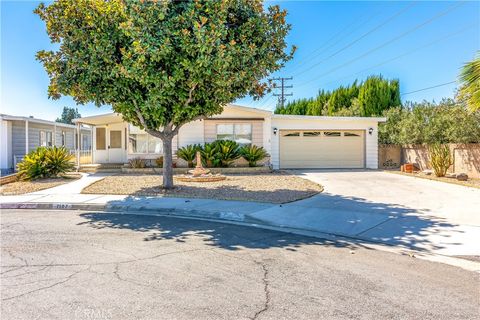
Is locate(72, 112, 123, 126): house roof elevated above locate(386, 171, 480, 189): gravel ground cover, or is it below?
above

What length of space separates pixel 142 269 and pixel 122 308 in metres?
1.08

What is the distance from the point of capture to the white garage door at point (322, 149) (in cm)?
1959

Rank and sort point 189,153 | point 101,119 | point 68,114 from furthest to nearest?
1. point 68,114
2. point 101,119
3. point 189,153

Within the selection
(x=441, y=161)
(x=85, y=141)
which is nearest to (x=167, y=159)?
(x=441, y=161)

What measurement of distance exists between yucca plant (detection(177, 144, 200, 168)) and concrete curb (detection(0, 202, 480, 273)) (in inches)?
349

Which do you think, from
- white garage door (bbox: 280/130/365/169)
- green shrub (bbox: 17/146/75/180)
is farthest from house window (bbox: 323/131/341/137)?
green shrub (bbox: 17/146/75/180)

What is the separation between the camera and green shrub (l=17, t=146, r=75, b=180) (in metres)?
13.8

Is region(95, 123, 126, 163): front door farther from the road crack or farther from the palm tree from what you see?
the road crack

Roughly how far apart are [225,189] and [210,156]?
6.16m

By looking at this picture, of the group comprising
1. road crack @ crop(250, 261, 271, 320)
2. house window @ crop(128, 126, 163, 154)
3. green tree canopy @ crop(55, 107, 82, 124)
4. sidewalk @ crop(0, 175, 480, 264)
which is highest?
green tree canopy @ crop(55, 107, 82, 124)

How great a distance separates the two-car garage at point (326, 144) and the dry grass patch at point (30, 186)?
36.8 ft

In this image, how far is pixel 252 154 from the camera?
17672mm

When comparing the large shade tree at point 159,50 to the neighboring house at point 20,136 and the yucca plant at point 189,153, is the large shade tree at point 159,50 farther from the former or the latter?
the neighboring house at point 20,136

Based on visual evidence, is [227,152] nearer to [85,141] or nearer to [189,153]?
[189,153]
